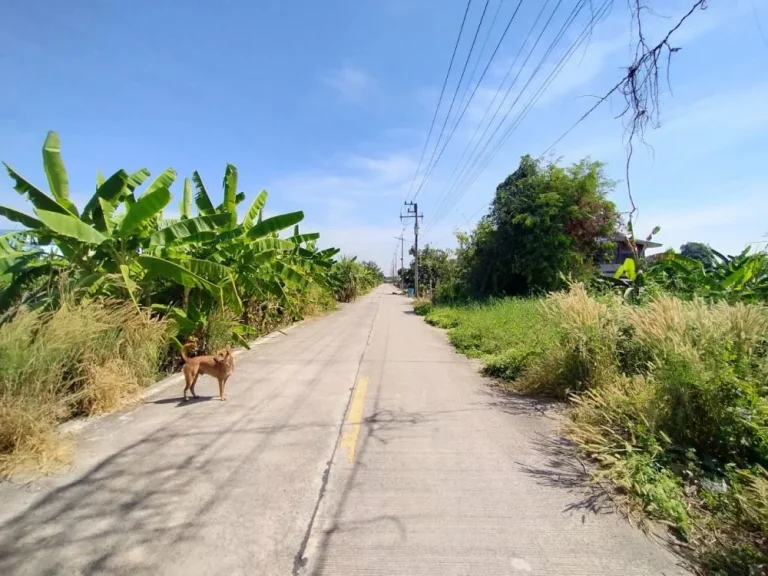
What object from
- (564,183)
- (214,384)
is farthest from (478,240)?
(214,384)

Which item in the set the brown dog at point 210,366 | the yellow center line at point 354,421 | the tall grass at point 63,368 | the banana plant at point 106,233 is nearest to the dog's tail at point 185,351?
the brown dog at point 210,366

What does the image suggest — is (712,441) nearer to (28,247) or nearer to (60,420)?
(60,420)

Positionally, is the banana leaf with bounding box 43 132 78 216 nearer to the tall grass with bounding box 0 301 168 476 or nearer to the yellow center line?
the tall grass with bounding box 0 301 168 476

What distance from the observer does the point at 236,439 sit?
4.48m

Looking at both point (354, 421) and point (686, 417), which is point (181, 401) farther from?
point (686, 417)

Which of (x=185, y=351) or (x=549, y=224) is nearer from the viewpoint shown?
(x=185, y=351)

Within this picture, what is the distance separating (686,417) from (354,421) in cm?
340

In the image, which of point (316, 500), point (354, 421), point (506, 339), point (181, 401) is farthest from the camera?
point (506, 339)

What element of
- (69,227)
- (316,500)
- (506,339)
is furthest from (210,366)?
(506,339)

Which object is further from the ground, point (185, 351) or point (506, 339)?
point (185, 351)

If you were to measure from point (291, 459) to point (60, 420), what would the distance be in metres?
2.83

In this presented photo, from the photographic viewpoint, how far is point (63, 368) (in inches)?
194

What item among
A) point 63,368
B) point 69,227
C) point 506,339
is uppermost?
point 69,227

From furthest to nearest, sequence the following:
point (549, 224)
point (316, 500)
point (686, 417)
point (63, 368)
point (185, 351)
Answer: point (549, 224)
point (185, 351)
point (63, 368)
point (686, 417)
point (316, 500)
